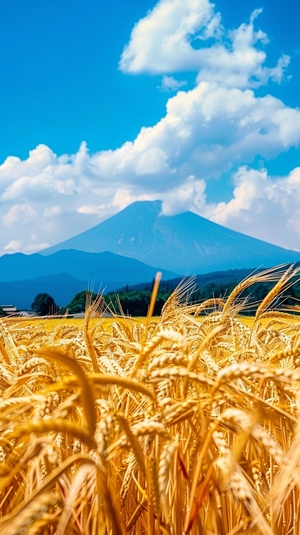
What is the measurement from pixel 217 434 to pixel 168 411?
10cm

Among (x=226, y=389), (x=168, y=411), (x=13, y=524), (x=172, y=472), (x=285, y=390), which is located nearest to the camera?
(x=13, y=524)

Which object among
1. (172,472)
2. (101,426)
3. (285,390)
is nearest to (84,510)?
(172,472)

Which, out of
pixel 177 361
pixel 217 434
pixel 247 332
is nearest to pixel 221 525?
pixel 217 434

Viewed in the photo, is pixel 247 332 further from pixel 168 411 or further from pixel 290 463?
pixel 290 463

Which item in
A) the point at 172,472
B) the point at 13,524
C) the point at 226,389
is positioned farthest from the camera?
the point at 172,472

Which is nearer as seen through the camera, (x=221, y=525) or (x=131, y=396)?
(x=221, y=525)

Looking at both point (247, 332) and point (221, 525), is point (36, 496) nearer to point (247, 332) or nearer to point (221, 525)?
point (221, 525)

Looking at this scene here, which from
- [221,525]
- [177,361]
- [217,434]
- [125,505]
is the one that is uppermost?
[177,361]

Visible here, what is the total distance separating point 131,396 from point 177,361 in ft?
1.69

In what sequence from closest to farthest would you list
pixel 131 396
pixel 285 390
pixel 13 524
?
pixel 13 524 → pixel 285 390 → pixel 131 396

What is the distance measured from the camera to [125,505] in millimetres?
1564

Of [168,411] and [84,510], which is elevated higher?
[168,411]

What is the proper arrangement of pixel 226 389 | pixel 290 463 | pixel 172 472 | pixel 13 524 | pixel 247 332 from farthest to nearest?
1. pixel 247 332
2. pixel 172 472
3. pixel 226 389
4. pixel 290 463
5. pixel 13 524

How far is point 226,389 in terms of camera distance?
118 cm
